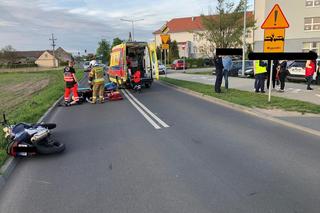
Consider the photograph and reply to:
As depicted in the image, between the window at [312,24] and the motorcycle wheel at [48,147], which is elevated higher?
the window at [312,24]

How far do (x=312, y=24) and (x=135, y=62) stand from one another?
3608cm

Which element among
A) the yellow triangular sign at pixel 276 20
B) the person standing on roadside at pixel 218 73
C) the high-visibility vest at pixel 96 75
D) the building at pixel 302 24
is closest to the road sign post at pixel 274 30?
the yellow triangular sign at pixel 276 20

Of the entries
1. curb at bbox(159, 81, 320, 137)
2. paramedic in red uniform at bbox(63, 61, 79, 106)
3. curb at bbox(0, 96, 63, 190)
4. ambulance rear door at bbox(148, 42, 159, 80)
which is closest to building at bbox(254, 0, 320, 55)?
ambulance rear door at bbox(148, 42, 159, 80)

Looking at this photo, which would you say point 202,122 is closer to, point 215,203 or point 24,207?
point 215,203

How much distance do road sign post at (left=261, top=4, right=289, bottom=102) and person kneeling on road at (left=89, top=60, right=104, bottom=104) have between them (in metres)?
6.86

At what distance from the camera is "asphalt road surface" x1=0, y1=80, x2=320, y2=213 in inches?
171

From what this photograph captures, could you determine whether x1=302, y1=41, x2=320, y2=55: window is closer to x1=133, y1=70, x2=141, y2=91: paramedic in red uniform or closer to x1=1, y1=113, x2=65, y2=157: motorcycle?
x1=133, y1=70, x2=141, y2=91: paramedic in red uniform

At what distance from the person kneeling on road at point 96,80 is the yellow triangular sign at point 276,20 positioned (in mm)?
6969

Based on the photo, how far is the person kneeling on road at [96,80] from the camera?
14586mm

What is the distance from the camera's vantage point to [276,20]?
11531mm

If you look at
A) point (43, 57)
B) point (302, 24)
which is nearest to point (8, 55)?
point (43, 57)

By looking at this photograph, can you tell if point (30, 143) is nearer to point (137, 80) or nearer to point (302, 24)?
point (137, 80)

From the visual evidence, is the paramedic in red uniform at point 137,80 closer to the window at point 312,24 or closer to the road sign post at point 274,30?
the road sign post at point 274,30

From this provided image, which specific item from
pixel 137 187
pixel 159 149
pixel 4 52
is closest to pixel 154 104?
pixel 159 149
